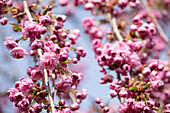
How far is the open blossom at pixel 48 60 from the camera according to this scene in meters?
1.70

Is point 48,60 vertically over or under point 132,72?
under

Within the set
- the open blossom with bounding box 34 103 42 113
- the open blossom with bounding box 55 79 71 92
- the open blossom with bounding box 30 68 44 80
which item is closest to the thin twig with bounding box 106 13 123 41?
the open blossom with bounding box 55 79 71 92

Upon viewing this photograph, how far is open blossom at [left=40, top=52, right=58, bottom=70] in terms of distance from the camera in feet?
5.59

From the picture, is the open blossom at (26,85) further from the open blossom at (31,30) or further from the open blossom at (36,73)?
the open blossom at (31,30)

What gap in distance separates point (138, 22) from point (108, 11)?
674 millimetres

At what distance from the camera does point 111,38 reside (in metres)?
3.06

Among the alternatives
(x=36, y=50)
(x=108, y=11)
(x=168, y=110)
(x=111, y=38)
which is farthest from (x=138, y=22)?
(x=36, y=50)

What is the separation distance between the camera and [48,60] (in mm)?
1688

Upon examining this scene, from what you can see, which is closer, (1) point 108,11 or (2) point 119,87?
(2) point 119,87

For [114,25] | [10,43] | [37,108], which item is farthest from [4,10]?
[114,25]

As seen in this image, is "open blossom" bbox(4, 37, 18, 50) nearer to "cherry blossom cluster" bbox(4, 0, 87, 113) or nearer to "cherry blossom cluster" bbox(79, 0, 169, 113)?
"cherry blossom cluster" bbox(4, 0, 87, 113)

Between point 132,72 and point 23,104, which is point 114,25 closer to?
point 132,72

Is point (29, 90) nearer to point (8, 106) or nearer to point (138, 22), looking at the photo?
point (138, 22)

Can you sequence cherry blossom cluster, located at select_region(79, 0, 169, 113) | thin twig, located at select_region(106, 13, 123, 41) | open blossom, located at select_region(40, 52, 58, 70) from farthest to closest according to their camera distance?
thin twig, located at select_region(106, 13, 123, 41), cherry blossom cluster, located at select_region(79, 0, 169, 113), open blossom, located at select_region(40, 52, 58, 70)
